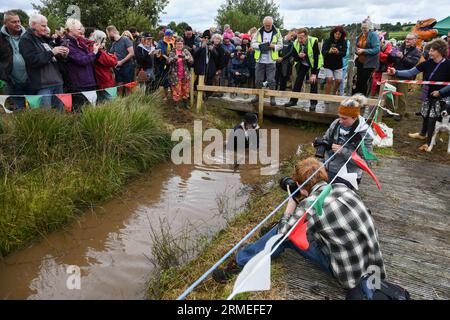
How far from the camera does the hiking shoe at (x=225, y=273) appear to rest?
10.5ft

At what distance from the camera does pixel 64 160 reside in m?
5.14

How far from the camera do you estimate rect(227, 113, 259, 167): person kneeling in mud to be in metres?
7.59

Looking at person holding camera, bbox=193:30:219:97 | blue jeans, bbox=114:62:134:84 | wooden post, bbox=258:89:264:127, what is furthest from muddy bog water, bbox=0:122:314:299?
person holding camera, bbox=193:30:219:97

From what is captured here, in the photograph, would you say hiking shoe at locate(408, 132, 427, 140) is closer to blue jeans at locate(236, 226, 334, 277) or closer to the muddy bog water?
the muddy bog water

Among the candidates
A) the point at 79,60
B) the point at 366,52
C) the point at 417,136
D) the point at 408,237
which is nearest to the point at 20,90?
the point at 79,60

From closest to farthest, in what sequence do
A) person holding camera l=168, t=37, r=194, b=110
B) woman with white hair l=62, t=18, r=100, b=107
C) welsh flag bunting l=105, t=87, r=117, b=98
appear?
woman with white hair l=62, t=18, r=100, b=107
welsh flag bunting l=105, t=87, r=117, b=98
person holding camera l=168, t=37, r=194, b=110

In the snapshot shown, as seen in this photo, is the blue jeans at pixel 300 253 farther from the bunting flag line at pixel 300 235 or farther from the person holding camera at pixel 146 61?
the person holding camera at pixel 146 61

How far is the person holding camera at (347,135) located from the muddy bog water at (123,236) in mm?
1691

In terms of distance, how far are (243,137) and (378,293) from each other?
539 cm

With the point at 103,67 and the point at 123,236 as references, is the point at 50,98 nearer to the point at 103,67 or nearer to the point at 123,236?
the point at 103,67

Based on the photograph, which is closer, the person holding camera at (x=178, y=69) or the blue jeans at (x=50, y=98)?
the blue jeans at (x=50, y=98)

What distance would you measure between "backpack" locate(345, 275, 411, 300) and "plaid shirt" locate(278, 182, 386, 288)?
0.13 meters

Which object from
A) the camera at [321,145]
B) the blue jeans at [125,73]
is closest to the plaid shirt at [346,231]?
the camera at [321,145]

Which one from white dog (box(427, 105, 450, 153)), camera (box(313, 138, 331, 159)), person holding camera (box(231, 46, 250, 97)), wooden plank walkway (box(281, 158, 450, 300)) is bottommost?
wooden plank walkway (box(281, 158, 450, 300))
